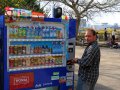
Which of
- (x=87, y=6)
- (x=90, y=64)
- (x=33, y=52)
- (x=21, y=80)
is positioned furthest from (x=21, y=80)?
(x=87, y=6)

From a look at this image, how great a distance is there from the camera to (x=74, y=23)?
21.7ft

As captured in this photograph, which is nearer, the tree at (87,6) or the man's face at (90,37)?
the man's face at (90,37)

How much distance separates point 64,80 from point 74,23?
45.1 inches

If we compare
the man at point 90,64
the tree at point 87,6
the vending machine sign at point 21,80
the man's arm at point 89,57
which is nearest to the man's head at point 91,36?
the man at point 90,64

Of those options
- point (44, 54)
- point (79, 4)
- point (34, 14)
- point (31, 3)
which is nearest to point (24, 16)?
point (34, 14)

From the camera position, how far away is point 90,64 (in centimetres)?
592

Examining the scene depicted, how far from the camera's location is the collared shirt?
5922mm

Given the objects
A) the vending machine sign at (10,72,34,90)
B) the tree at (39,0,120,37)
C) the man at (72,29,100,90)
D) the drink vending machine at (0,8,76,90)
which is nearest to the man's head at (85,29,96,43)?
the man at (72,29,100,90)

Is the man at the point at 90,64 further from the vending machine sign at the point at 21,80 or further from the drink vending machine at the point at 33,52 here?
the vending machine sign at the point at 21,80

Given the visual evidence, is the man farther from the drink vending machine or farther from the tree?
the tree

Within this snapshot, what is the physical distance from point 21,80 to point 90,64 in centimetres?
126

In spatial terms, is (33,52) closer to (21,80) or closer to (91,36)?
(21,80)

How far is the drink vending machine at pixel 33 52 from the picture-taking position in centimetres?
571

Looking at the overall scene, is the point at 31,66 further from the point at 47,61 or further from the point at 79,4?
the point at 79,4
